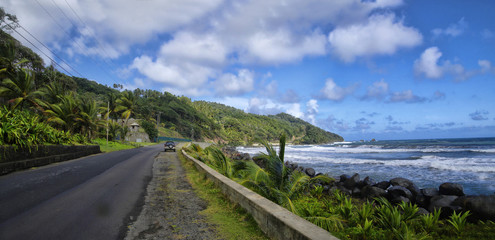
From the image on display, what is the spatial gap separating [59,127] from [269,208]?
2472 cm

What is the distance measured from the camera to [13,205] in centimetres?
498

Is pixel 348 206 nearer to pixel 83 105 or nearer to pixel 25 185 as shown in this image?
pixel 25 185

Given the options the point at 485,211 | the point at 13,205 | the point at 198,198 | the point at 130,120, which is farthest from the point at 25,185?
the point at 130,120

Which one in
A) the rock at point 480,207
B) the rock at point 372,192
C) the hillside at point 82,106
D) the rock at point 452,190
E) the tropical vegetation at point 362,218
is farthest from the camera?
the hillside at point 82,106

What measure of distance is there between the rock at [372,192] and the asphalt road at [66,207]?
779 cm

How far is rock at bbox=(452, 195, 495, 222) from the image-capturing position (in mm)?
5876

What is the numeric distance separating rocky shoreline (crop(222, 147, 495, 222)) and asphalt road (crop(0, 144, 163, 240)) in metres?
5.72

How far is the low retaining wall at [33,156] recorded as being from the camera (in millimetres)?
8812

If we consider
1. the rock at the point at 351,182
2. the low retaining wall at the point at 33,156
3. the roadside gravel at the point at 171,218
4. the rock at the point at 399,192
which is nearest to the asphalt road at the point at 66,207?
the roadside gravel at the point at 171,218

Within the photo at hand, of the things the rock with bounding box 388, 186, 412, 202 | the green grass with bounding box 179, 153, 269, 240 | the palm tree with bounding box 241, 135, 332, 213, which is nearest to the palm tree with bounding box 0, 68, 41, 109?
the green grass with bounding box 179, 153, 269, 240

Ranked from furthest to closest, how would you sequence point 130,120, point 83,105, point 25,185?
1. point 130,120
2. point 83,105
3. point 25,185

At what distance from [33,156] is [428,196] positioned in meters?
15.0

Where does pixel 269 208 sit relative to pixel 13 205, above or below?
above

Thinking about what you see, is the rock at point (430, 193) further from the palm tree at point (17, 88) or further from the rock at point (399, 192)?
the palm tree at point (17, 88)
